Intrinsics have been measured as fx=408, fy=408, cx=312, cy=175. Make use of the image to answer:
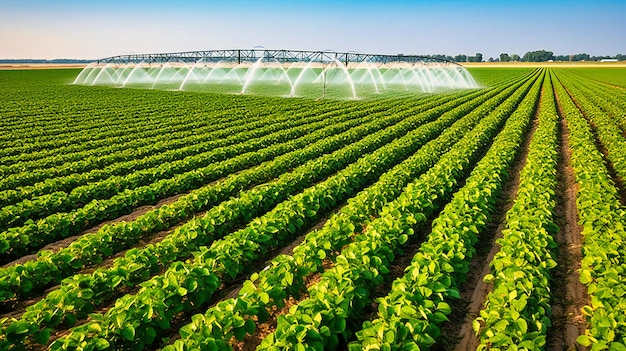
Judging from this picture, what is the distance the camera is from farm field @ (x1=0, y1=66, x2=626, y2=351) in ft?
14.0

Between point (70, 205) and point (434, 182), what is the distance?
8.14 meters

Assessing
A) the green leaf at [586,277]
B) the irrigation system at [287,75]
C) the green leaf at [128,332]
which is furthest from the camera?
the irrigation system at [287,75]

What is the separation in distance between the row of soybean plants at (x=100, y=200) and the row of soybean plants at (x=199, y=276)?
3.20 m

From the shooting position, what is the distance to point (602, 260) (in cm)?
566

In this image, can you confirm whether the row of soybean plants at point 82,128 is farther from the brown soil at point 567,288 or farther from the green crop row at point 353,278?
the brown soil at point 567,288

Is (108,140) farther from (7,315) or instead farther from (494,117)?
(494,117)

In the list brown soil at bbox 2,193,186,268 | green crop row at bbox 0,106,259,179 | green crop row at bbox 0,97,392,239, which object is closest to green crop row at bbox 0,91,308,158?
green crop row at bbox 0,106,259,179

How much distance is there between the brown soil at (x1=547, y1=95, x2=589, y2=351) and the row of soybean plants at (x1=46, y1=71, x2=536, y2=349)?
4.14 m

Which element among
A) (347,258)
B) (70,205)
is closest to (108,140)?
(70,205)

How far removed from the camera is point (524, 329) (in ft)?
13.2

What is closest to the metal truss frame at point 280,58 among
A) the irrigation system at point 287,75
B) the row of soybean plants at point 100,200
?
the irrigation system at point 287,75

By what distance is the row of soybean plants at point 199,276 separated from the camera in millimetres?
4117

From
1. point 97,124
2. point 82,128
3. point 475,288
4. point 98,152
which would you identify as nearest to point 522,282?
point 475,288

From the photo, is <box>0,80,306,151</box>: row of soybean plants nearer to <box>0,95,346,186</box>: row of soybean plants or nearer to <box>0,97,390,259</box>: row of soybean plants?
<box>0,95,346,186</box>: row of soybean plants
